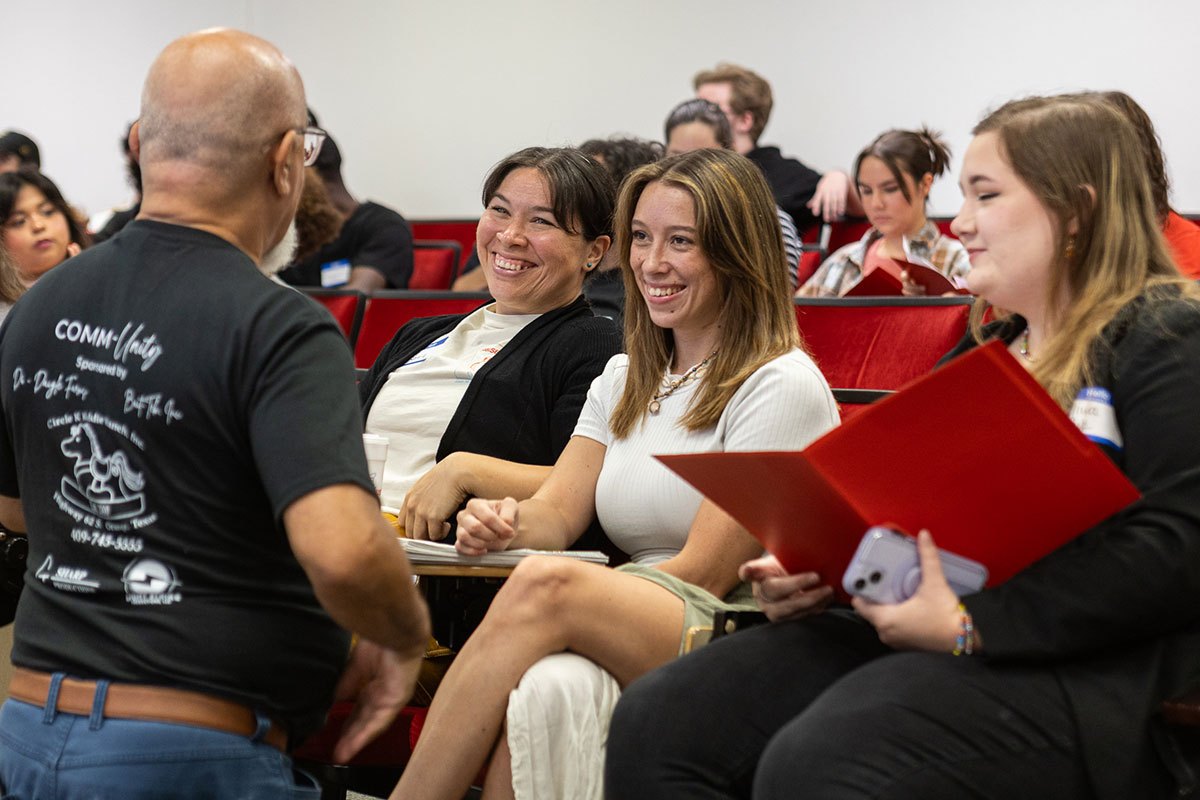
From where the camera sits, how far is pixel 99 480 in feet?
3.86

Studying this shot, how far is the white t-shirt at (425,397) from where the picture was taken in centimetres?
236

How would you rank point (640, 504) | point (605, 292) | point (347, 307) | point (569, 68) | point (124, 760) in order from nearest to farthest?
point (124, 760) < point (640, 504) < point (605, 292) < point (347, 307) < point (569, 68)

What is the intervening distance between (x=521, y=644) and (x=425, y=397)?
2.91ft

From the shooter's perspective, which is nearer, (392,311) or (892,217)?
(392,311)

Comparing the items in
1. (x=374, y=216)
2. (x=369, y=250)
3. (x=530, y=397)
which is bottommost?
(x=369, y=250)

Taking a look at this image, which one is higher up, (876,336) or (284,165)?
(284,165)

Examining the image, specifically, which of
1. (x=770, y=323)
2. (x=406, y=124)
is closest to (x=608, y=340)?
(x=770, y=323)

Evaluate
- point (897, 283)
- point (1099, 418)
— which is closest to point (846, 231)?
point (897, 283)

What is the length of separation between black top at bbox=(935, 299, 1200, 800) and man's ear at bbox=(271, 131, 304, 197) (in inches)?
30.1

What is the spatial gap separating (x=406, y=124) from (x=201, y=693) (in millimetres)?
5582

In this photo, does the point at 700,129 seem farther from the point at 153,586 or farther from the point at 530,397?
the point at 153,586

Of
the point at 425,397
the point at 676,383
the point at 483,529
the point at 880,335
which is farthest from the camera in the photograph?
the point at 880,335

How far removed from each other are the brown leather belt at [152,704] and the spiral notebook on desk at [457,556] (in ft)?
1.55

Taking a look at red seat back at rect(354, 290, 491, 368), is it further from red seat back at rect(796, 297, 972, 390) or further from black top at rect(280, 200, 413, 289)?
black top at rect(280, 200, 413, 289)
